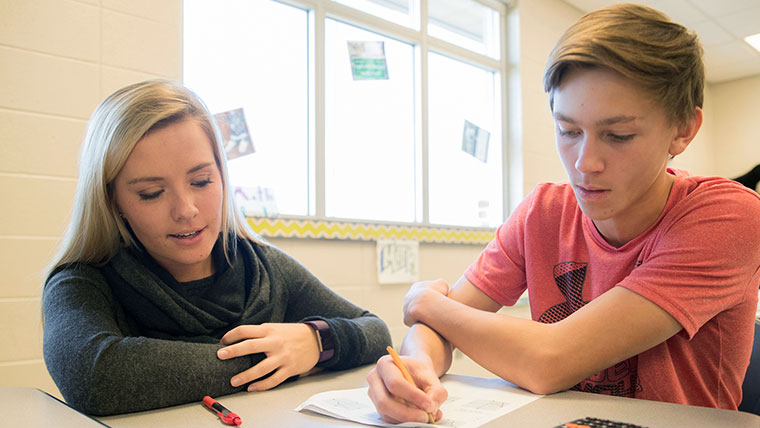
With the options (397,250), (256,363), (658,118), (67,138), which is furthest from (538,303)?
(397,250)

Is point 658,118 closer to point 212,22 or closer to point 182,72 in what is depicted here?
point 182,72

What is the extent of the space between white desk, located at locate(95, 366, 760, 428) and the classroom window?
1735mm

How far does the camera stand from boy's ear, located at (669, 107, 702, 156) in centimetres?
94

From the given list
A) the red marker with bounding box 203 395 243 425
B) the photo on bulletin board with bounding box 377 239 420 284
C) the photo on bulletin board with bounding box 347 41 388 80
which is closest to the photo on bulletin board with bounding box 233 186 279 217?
the photo on bulletin board with bounding box 377 239 420 284

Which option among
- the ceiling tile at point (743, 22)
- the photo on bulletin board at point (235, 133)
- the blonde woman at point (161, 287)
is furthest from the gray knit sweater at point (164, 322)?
the ceiling tile at point (743, 22)

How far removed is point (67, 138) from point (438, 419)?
169 centimetres

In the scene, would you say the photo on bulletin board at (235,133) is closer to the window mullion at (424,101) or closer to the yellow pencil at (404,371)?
the window mullion at (424,101)

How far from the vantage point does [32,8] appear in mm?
1845

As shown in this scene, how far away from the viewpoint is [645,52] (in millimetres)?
867

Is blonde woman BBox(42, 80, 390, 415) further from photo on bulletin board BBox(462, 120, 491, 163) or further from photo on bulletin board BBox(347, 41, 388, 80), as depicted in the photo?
photo on bulletin board BBox(462, 120, 491, 163)

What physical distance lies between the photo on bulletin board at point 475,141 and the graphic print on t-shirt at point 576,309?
254 cm

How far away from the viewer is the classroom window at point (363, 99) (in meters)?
2.54

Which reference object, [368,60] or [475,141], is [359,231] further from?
[475,141]

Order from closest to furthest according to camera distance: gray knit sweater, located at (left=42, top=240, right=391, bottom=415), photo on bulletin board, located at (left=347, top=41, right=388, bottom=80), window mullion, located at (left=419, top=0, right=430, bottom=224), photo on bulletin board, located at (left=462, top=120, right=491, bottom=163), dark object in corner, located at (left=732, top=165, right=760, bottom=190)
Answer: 1. gray knit sweater, located at (left=42, top=240, right=391, bottom=415)
2. photo on bulletin board, located at (left=347, top=41, right=388, bottom=80)
3. window mullion, located at (left=419, top=0, right=430, bottom=224)
4. photo on bulletin board, located at (left=462, top=120, right=491, bottom=163)
5. dark object in corner, located at (left=732, top=165, right=760, bottom=190)
